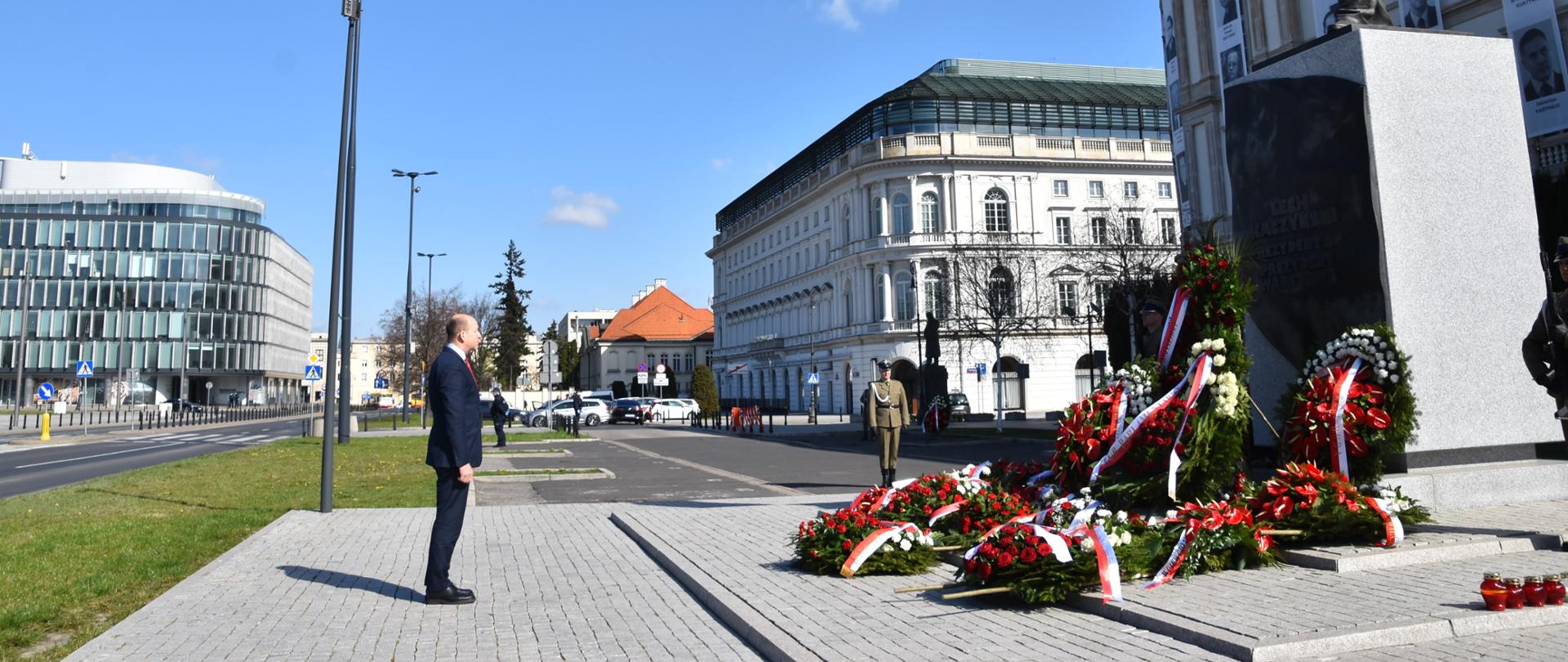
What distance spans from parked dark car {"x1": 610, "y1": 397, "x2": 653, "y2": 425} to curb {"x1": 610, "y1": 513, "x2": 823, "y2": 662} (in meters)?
45.5

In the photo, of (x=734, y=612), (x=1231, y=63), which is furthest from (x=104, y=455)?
(x=1231, y=63)

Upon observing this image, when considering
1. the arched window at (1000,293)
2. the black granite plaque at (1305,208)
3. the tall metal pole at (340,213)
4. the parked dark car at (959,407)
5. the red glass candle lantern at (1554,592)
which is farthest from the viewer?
the parked dark car at (959,407)

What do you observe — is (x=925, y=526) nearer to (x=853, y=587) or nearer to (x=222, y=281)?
(x=853, y=587)

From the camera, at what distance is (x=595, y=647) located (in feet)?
19.2

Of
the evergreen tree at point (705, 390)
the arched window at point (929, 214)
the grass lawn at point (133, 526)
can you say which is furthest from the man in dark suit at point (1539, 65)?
the evergreen tree at point (705, 390)

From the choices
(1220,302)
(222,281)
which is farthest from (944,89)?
(222,281)

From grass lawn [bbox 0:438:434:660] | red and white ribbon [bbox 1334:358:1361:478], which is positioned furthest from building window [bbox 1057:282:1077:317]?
red and white ribbon [bbox 1334:358:1361:478]

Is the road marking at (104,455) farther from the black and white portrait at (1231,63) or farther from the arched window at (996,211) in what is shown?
the arched window at (996,211)

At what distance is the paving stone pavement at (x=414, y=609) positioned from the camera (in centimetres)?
583

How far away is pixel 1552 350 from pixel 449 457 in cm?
715

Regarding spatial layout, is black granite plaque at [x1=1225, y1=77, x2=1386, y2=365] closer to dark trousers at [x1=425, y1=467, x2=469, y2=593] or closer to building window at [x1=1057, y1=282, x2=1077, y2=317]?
dark trousers at [x1=425, y1=467, x2=469, y2=593]

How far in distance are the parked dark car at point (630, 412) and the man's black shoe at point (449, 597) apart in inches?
1869

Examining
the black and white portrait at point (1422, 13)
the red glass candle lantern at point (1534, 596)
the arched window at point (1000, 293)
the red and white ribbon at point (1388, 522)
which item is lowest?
the red glass candle lantern at point (1534, 596)

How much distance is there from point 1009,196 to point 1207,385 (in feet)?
197
